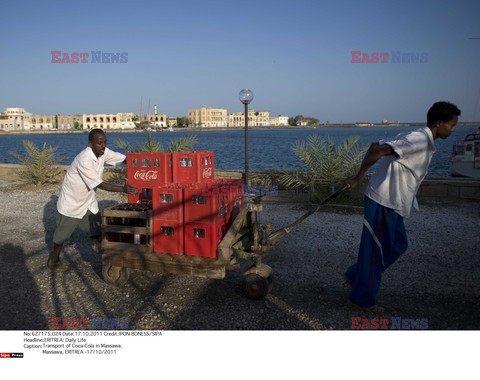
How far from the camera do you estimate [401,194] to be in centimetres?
396

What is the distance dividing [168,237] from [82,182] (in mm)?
1694

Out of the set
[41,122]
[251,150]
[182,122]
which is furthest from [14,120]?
[251,150]

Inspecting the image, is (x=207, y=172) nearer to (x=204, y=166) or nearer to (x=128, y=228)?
(x=204, y=166)

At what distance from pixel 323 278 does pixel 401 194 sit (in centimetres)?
172

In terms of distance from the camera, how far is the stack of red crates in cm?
429

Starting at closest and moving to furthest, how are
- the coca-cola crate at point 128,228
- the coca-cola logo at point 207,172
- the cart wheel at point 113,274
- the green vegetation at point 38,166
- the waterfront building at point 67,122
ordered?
the coca-cola crate at point 128,228, the cart wheel at point 113,274, the coca-cola logo at point 207,172, the green vegetation at point 38,166, the waterfront building at point 67,122

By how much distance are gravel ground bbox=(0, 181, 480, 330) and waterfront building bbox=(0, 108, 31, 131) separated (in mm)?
178305

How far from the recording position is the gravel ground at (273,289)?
4102 millimetres

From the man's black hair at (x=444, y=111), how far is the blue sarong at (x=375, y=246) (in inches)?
38.8

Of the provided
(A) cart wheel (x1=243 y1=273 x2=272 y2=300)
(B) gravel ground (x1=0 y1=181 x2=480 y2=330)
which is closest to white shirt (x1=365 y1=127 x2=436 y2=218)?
(B) gravel ground (x1=0 y1=181 x2=480 y2=330)

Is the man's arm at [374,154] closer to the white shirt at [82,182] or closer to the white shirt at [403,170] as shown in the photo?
the white shirt at [403,170]

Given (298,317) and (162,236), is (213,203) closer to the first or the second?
→ (162,236)

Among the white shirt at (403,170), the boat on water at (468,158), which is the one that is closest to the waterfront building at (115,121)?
the boat on water at (468,158)

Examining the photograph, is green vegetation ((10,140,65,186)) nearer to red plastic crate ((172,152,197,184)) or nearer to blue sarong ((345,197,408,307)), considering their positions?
red plastic crate ((172,152,197,184))
